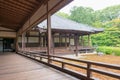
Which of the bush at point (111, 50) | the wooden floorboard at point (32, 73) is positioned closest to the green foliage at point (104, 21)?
the bush at point (111, 50)

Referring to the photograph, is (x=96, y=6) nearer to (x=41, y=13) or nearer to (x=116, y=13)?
(x=116, y=13)

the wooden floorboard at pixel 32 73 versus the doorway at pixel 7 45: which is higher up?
the doorway at pixel 7 45

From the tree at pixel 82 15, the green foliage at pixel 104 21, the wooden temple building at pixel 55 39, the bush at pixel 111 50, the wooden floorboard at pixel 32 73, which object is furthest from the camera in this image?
the tree at pixel 82 15

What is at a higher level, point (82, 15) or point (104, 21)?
point (82, 15)

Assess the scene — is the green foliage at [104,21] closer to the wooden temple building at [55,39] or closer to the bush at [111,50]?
the bush at [111,50]

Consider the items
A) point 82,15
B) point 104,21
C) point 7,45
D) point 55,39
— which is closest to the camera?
point 55,39

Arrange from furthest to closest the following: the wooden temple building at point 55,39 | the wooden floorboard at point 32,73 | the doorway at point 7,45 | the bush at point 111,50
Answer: the doorway at point 7,45 < the bush at point 111,50 < the wooden temple building at point 55,39 < the wooden floorboard at point 32,73

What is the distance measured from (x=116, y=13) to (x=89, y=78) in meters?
29.2

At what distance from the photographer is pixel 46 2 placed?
17.4ft

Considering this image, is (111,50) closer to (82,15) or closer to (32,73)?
(32,73)

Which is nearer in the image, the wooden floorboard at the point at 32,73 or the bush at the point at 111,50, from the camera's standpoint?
the wooden floorboard at the point at 32,73

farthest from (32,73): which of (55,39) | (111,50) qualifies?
(111,50)

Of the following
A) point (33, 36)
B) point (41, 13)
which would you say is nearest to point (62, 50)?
point (33, 36)

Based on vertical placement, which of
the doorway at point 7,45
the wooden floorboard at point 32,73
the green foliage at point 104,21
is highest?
the green foliage at point 104,21
